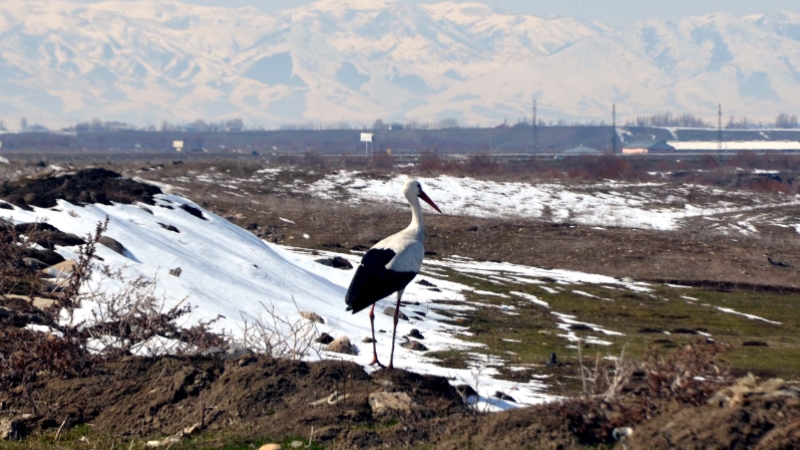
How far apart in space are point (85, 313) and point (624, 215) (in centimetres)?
4709

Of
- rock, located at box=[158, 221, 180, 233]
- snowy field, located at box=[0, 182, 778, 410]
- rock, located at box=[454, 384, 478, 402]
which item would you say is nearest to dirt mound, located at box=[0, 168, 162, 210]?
snowy field, located at box=[0, 182, 778, 410]

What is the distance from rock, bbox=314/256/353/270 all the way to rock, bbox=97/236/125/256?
938cm

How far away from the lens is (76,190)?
27906 millimetres

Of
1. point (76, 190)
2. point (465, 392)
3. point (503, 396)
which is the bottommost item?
point (503, 396)

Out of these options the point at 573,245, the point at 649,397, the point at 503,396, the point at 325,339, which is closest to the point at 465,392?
the point at 503,396

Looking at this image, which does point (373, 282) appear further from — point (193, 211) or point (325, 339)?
point (193, 211)

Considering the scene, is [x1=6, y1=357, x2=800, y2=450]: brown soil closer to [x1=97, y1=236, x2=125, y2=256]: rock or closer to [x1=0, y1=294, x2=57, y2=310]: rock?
[x1=0, y1=294, x2=57, y2=310]: rock

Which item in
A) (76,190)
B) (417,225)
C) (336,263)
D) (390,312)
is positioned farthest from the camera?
(336,263)

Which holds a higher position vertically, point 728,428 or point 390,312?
point 728,428

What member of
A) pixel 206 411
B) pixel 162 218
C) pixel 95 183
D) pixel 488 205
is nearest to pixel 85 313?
pixel 206 411

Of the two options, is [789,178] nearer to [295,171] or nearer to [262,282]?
[295,171]

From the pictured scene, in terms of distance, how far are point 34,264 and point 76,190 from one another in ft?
34.4

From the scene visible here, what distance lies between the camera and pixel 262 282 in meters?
23.2

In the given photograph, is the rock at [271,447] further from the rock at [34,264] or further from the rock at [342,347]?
the rock at [34,264]
